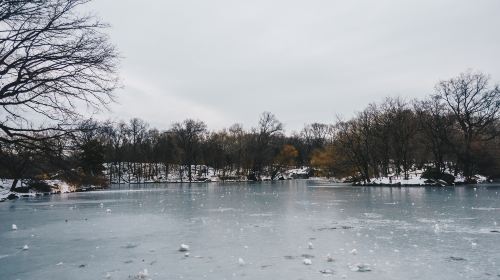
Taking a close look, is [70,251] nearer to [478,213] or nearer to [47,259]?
[47,259]

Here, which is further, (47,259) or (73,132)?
(47,259)

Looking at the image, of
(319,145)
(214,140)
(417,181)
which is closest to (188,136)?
(214,140)

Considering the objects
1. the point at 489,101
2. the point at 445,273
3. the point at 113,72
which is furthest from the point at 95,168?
the point at 445,273

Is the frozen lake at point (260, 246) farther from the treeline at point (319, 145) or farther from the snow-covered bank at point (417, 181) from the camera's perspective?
the snow-covered bank at point (417, 181)

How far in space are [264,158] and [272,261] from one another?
3229 inches

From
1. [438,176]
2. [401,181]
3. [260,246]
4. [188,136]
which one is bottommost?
[260,246]

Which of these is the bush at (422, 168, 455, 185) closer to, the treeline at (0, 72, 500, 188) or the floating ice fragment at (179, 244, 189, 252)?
the treeline at (0, 72, 500, 188)

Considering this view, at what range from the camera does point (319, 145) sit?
126188 mm

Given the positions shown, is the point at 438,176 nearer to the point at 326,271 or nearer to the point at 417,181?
the point at 417,181

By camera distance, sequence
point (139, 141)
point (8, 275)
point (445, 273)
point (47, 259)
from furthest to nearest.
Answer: point (139, 141), point (47, 259), point (8, 275), point (445, 273)

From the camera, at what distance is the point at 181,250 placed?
10922mm

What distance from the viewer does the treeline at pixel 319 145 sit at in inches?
384

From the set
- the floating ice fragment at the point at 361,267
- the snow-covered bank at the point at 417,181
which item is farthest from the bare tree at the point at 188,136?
the floating ice fragment at the point at 361,267

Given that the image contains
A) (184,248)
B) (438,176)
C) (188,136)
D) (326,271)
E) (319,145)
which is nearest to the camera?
(326,271)
